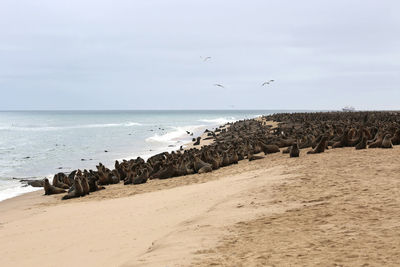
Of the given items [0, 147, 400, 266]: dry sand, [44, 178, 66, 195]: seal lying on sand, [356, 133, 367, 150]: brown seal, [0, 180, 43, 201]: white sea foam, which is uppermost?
[356, 133, 367, 150]: brown seal

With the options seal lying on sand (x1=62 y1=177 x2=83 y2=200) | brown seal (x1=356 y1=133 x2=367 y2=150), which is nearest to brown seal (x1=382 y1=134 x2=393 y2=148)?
brown seal (x1=356 y1=133 x2=367 y2=150)

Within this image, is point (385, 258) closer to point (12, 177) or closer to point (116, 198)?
point (116, 198)

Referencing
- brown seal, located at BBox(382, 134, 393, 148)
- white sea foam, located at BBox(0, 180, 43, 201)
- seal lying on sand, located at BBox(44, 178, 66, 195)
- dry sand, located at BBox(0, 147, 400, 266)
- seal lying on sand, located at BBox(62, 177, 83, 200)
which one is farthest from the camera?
white sea foam, located at BBox(0, 180, 43, 201)

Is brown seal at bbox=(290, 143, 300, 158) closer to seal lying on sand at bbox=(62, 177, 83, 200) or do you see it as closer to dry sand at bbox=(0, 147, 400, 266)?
dry sand at bbox=(0, 147, 400, 266)

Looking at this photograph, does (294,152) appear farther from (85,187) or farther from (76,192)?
(76,192)

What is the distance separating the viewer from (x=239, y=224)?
21.0ft

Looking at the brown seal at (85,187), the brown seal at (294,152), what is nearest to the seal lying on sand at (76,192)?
the brown seal at (85,187)

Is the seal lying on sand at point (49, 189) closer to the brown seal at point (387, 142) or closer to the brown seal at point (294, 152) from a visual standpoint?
the brown seal at point (294, 152)

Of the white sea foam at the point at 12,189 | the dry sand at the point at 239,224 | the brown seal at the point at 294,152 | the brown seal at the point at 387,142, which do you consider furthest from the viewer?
the white sea foam at the point at 12,189

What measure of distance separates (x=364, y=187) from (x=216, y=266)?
413 centimetres

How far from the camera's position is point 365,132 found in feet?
50.4

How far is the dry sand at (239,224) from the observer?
495 centimetres

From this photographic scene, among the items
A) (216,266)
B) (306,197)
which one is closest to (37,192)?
(306,197)

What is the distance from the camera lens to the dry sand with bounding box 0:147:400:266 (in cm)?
495
